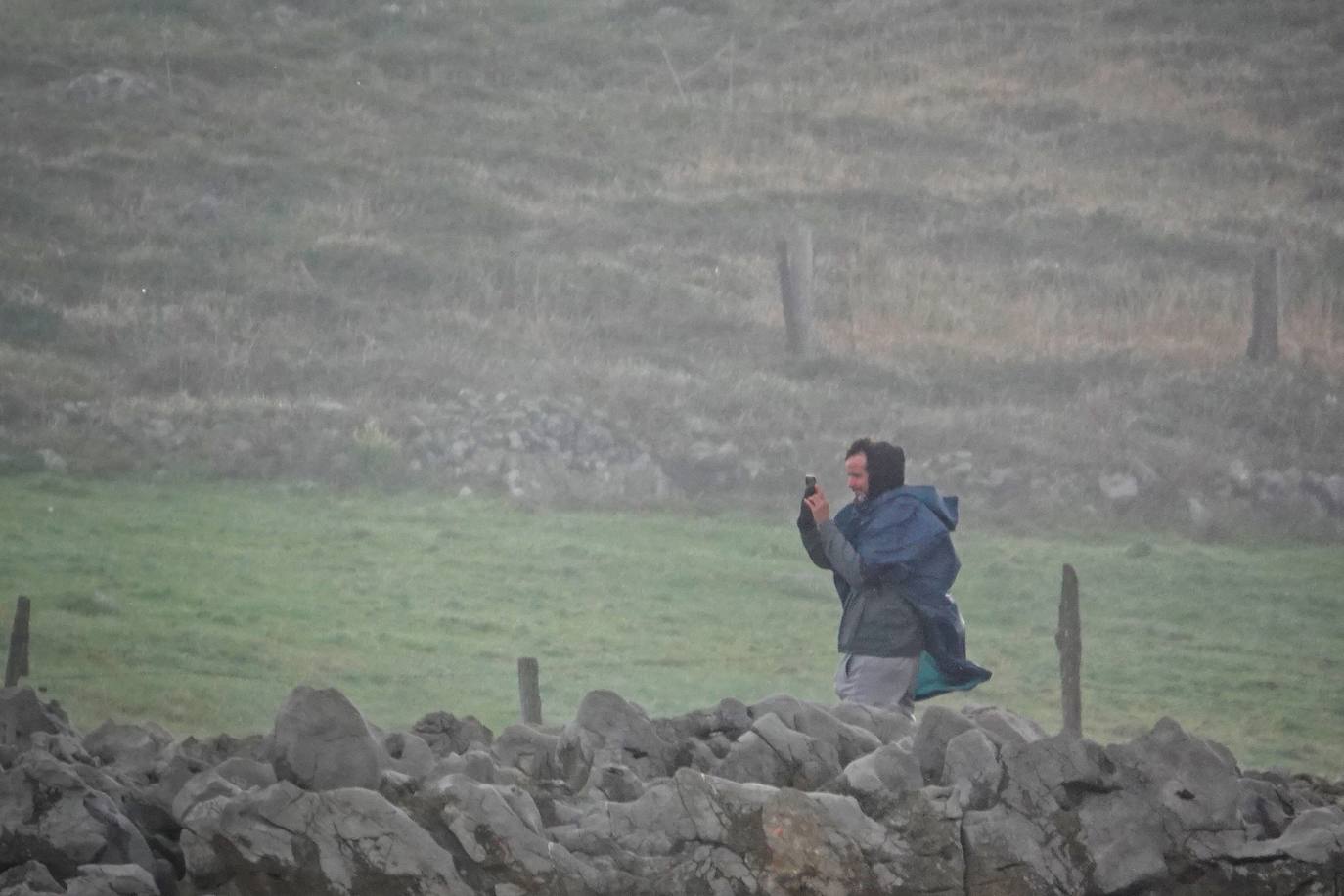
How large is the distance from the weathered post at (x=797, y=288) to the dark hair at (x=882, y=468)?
244 inches

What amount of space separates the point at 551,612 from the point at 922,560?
4.74 meters

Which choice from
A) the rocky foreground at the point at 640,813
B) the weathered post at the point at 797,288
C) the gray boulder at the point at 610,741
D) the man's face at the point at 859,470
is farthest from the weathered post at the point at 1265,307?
the gray boulder at the point at 610,741

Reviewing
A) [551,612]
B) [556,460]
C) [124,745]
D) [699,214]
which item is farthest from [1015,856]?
[699,214]

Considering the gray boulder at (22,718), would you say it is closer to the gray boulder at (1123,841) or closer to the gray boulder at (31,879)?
the gray boulder at (31,879)

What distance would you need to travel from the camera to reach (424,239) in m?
13.8

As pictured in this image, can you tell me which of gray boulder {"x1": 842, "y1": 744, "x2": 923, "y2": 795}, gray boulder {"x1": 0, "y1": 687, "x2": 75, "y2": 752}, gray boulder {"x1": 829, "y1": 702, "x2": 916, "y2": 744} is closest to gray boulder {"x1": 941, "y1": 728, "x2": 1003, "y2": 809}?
gray boulder {"x1": 842, "y1": 744, "x2": 923, "y2": 795}

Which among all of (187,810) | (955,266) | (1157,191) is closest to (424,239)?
(955,266)

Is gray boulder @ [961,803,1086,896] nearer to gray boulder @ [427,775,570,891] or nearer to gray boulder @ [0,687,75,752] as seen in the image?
gray boulder @ [427,775,570,891]

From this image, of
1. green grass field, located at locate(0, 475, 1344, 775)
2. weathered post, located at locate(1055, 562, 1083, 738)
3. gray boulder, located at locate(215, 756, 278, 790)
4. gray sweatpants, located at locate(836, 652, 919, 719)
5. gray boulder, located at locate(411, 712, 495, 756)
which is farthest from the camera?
green grass field, located at locate(0, 475, 1344, 775)

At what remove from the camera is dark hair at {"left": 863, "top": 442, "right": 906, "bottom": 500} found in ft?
24.7

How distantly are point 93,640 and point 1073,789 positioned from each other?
6191 millimetres

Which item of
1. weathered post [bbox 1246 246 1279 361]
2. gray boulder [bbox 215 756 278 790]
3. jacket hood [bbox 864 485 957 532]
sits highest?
weathered post [bbox 1246 246 1279 361]

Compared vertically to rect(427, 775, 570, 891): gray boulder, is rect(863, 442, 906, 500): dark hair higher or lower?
higher

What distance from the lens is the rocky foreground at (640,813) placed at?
5.75 metres
